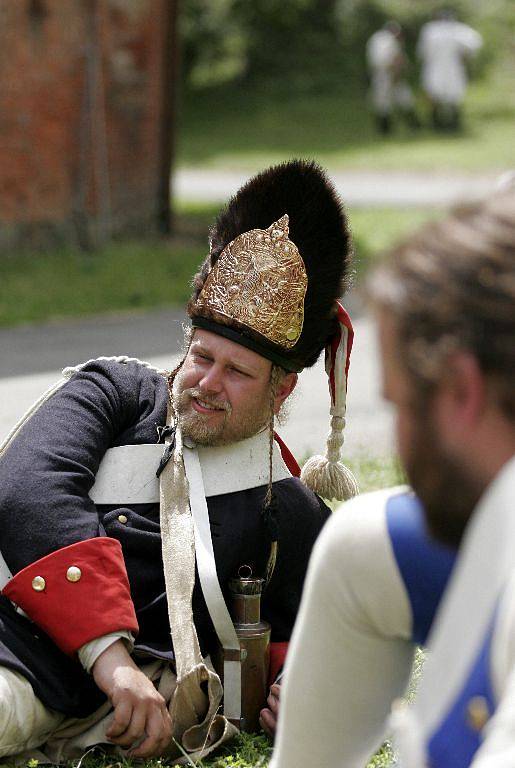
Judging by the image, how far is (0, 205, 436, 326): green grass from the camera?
38.3 ft

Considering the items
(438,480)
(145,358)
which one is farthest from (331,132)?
(438,480)

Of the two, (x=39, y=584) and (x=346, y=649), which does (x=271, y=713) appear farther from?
(x=346, y=649)

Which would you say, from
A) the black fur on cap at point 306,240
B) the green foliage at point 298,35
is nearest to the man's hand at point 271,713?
the black fur on cap at point 306,240

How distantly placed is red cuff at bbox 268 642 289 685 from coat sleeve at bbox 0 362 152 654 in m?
0.47

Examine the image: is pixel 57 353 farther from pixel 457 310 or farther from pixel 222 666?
pixel 457 310

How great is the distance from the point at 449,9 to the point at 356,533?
110 feet

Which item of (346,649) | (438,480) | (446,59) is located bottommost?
(446,59)

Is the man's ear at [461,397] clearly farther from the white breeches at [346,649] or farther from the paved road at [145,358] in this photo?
the paved road at [145,358]

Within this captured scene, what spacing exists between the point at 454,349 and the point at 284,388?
86.9 inches

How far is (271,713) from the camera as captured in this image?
Result: 3.70 metres

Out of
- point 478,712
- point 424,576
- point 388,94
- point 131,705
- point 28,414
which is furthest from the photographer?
point 388,94

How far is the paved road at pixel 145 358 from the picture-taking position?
735 cm

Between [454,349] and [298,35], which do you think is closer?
[454,349]

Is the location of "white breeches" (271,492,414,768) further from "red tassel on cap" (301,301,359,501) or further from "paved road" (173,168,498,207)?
"paved road" (173,168,498,207)
